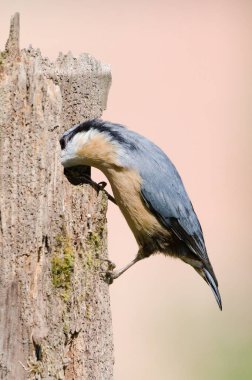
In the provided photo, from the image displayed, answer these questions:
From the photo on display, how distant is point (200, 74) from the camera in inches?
417

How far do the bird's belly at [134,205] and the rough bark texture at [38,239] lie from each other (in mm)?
547

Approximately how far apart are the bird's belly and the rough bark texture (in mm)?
547

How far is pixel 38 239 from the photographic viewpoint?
363cm

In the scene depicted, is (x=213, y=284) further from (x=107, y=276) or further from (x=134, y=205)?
(x=107, y=276)

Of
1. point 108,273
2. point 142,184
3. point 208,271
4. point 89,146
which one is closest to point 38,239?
point 108,273

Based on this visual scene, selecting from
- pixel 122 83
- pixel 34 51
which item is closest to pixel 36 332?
pixel 34 51

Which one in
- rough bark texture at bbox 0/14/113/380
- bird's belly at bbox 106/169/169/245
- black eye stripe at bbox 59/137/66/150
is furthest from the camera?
bird's belly at bbox 106/169/169/245

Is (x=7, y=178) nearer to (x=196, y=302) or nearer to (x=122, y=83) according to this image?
(x=196, y=302)

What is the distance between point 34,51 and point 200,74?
704 cm

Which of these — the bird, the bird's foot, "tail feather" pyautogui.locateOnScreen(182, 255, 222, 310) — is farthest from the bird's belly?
the bird's foot

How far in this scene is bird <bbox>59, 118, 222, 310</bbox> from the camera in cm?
407

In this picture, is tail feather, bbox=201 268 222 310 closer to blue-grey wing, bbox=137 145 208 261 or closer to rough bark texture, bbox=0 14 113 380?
blue-grey wing, bbox=137 145 208 261

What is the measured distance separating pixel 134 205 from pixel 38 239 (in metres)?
0.91

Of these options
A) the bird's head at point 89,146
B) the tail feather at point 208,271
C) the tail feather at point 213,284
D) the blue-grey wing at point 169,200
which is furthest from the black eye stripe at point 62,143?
the tail feather at point 213,284
